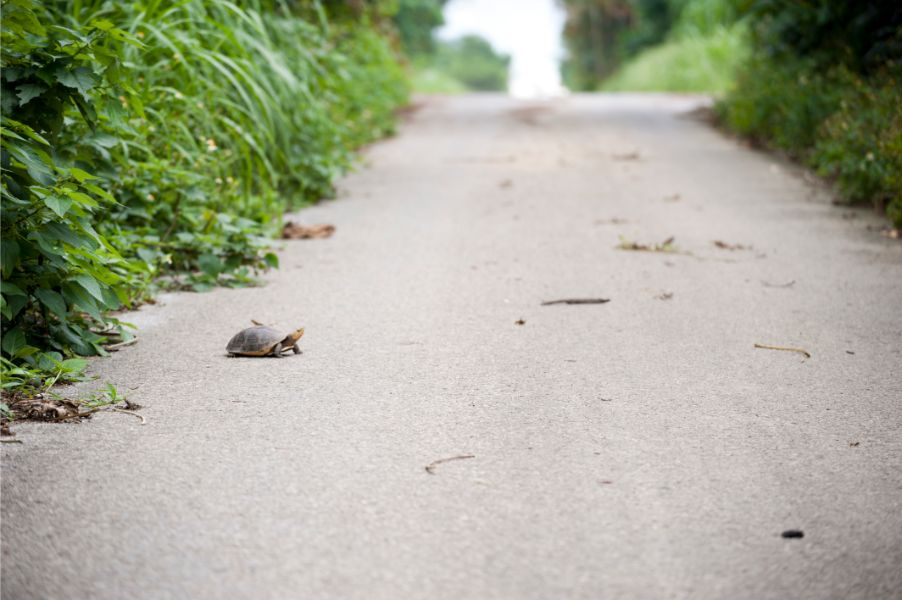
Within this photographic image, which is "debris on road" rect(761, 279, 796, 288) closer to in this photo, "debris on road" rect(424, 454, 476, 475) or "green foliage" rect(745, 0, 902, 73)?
"debris on road" rect(424, 454, 476, 475)

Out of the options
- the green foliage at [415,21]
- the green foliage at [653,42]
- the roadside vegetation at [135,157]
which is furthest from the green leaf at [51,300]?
the green foliage at [415,21]

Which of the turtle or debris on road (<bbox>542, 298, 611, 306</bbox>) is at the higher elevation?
the turtle

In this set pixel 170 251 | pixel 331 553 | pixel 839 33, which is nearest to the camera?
pixel 331 553

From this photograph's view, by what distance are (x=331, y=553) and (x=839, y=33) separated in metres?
10.2

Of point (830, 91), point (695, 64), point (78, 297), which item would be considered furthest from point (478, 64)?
point (78, 297)

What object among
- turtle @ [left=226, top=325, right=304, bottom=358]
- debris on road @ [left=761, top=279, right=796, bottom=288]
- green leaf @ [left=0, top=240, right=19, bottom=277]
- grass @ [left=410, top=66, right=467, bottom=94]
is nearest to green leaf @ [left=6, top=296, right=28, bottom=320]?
green leaf @ [left=0, top=240, right=19, bottom=277]

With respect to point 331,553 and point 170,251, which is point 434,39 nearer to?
point 170,251

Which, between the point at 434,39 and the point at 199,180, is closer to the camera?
the point at 199,180

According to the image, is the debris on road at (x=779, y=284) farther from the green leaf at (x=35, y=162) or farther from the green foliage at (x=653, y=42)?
the green foliage at (x=653, y=42)

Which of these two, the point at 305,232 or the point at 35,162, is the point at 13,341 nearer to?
the point at 35,162

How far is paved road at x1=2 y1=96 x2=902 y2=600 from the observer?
96.8 inches

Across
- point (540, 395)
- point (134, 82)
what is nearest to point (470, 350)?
point (540, 395)

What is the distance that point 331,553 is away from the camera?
2.51 metres

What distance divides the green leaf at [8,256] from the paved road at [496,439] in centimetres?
59
